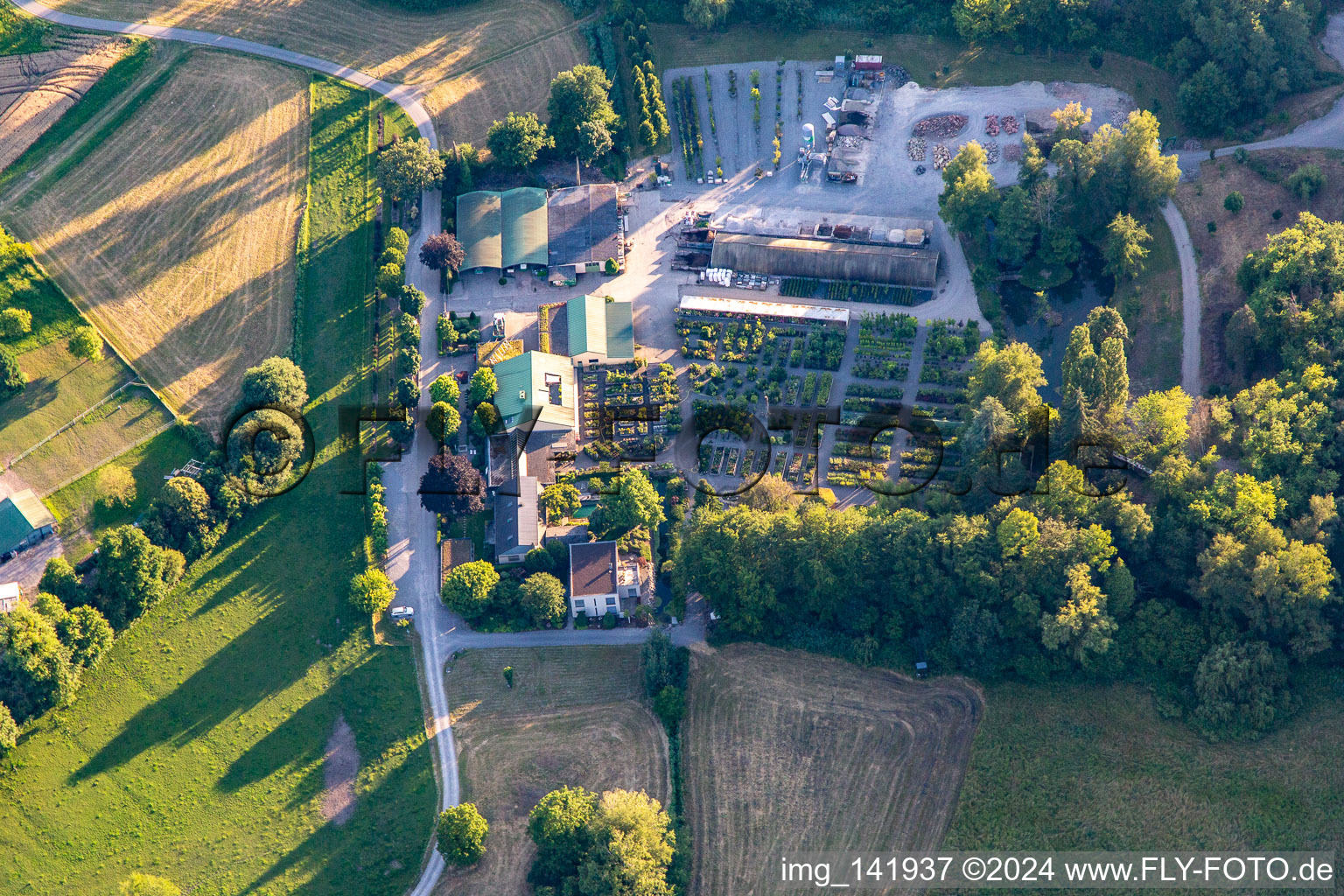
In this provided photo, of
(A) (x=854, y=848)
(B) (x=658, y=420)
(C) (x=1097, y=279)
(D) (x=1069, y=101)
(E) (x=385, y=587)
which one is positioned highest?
(D) (x=1069, y=101)

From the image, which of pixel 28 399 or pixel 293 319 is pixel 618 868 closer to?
pixel 293 319

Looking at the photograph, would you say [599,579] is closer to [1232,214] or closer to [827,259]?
[827,259]

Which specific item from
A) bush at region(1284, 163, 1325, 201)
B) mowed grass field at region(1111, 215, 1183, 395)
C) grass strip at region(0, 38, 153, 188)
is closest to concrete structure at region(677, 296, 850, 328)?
mowed grass field at region(1111, 215, 1183, 395)

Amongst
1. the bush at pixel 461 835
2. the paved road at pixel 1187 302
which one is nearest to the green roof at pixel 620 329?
the bush at pixel 461 835

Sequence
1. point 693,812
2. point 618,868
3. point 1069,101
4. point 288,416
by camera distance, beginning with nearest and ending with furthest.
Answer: point 618,868
point 693,812
point 288,416
point 1069,101

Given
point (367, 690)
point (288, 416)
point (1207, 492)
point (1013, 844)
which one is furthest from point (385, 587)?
point (1207, 492)

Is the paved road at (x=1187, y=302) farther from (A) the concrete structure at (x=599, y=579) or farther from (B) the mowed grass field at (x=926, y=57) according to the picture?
(A) the concrete structure at (x=599, y=579)

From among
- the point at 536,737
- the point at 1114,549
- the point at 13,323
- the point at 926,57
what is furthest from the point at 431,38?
the point at 1114,549
